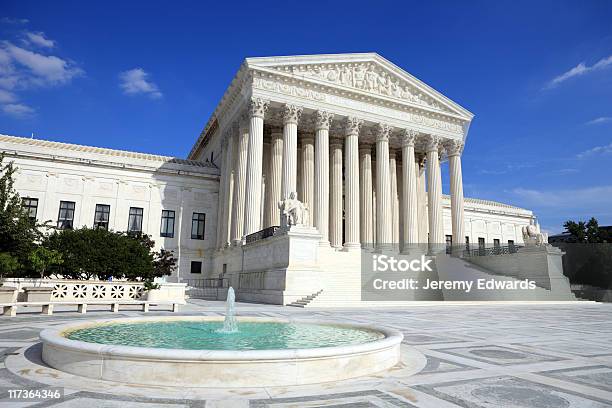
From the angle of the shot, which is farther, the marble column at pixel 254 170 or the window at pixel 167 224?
the window at pixel 167 224

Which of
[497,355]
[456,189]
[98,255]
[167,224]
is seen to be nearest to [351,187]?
[456,189]

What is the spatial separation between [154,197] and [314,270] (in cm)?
2409

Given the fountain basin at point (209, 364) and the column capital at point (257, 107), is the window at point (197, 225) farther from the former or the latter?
the fountain basin at point (209, 364)

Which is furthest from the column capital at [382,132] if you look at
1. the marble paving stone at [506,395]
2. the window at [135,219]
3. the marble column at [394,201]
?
the marble paving stone at [506,395]

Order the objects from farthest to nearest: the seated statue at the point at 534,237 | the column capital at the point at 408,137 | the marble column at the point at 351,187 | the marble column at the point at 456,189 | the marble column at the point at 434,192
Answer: the marble column at the point at 456,189 → the column capital at the point at 408,137 → the marble column at the point at 434,192 → the marble column at the point at 351,187 → the seated statue at the point at 534,237

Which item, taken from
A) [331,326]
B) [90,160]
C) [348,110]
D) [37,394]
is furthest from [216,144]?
[37,394]

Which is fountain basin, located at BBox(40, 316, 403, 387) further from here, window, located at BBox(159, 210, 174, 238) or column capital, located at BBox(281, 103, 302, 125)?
window, located at BBox(159, 210, 174, 238)

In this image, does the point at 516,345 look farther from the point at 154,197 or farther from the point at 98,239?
the point at 154,197

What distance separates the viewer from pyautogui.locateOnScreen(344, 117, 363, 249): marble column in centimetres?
3553

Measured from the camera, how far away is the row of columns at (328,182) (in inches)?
1315

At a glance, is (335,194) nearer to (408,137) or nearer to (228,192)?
(408,137)

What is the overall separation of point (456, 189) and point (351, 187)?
507 inches

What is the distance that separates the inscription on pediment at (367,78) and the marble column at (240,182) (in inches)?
238

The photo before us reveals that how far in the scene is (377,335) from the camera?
840 centimetres
